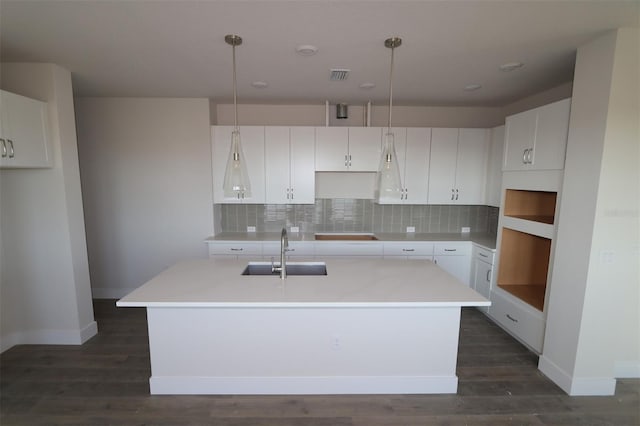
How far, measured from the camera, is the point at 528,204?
3213 mm

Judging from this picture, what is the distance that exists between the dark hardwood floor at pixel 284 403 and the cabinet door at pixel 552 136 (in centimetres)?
180

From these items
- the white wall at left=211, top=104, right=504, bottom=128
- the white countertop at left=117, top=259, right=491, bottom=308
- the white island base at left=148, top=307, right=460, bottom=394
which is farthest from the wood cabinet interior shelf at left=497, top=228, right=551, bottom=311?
the white wall at left=211, top=104, right=504, bottom=128

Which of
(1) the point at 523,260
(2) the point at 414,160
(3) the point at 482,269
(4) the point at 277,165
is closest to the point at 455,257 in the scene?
(3) the point at 482,269

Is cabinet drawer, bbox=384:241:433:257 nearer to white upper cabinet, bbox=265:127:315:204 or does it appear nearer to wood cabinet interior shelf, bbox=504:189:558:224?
wood cabinet interior shelf, bbox=504:189:558:224

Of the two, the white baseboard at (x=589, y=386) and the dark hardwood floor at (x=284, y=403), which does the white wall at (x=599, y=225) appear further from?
the dark hardwood floor at (x=284, y=403)

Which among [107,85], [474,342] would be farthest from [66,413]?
[474,342]

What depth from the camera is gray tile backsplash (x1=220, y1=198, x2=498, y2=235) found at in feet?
13.8

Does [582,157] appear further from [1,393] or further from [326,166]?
[1,393]

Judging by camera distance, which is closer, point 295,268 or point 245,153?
point 295,268

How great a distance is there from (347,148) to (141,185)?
2.76 metres

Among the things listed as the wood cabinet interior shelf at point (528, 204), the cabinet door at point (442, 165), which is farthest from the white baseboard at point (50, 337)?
the wood cabinet interior shelf at point (528, 204)

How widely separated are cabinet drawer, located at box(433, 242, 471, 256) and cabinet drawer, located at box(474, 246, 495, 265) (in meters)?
0.11

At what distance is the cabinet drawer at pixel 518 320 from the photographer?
8.78 feet

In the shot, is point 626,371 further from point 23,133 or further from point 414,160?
point 23,133
